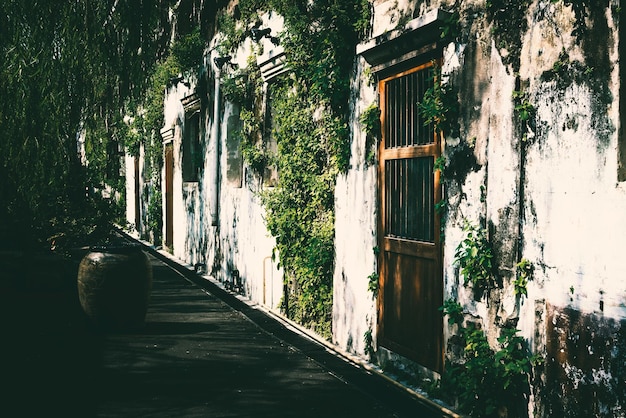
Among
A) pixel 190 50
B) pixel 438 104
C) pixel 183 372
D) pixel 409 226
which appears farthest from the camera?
pixel 190 50

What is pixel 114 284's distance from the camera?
26.2ft

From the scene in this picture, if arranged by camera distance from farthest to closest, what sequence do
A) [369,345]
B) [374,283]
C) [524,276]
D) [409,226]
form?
1. [369,345]
2. [374,283]
3. [409,226]
4. [524,276]

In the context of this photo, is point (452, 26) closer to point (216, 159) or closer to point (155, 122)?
point (216, 159)

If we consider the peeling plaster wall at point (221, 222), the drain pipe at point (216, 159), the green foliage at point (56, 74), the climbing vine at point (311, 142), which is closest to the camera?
the climbing vine at point (311, 142)

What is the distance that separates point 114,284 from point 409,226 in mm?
3566

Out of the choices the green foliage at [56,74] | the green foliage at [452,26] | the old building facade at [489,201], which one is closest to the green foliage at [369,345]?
the old building facade at [489,201]

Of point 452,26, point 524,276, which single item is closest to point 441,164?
point 452,26

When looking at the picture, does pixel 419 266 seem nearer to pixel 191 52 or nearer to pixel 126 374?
pixel 126 374

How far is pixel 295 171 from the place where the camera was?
809 cm

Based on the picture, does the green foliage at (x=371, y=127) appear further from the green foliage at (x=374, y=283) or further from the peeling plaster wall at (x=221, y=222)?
the peeling plaster wall at (x=221, y=222)

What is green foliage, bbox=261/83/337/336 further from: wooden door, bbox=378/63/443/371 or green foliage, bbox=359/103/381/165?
wooden door, bbox=378/63/443/371

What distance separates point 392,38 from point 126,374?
3.45m

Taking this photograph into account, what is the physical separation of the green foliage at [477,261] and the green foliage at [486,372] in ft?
0.96

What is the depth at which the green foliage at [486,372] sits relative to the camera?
174 inches
